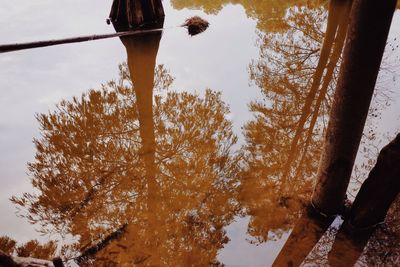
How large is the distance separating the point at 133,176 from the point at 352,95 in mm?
3073

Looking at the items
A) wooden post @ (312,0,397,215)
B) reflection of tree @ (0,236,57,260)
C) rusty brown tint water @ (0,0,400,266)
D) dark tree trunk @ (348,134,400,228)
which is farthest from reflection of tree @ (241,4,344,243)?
reflection of tree @ (0,236,57,260)

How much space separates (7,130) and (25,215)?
2207mm

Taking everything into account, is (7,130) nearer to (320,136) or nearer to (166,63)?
(166,63)

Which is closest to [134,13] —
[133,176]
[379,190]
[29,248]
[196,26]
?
[196,26]

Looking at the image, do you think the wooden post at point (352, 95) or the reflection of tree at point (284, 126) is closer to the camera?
the wooden post at point (352, 95)

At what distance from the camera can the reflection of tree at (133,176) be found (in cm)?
349

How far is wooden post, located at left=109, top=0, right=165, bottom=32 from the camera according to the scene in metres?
11.4

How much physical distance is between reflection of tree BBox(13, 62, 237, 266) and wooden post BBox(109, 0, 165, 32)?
6039mm

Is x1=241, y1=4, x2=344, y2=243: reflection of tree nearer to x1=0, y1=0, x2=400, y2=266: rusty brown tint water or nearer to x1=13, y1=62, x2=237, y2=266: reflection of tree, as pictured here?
x1=0, y1=0, x2=400, y2=266: rusty brown tint water

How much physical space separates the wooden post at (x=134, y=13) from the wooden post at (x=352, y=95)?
→ 1011cm

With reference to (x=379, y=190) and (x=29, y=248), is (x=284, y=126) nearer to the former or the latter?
(x=379, y=190)

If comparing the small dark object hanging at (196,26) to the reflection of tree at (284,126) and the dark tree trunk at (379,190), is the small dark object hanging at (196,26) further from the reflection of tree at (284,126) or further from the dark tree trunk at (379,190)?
the dark tree trunk at (379,190)

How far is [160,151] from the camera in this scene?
5.04 m

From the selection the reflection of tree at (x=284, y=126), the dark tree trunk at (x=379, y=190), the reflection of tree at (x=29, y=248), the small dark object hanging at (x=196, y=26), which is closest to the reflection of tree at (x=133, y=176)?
the reflection of tree at (x=29, y=248)
